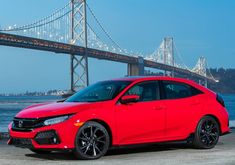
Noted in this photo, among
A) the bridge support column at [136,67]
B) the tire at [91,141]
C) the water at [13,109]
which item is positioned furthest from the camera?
the bridge support column at [136,67]

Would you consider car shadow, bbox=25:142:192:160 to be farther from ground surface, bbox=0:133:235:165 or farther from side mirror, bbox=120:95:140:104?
side mirror, bbox=120:95:140:104

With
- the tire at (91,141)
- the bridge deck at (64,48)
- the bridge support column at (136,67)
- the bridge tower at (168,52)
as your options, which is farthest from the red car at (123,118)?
the bridge tower at (168,52)

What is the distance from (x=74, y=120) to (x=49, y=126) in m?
0.35

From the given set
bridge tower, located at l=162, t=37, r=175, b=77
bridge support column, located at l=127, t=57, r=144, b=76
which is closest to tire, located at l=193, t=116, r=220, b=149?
bridge support column, located at l=127, t=57, r=144, b=76

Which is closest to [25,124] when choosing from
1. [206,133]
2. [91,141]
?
[91,141]

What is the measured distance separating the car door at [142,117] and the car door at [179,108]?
0.14 meters

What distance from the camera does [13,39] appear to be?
5434cm

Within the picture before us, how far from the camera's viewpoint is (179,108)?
9.19 meters

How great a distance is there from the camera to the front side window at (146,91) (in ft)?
29.2

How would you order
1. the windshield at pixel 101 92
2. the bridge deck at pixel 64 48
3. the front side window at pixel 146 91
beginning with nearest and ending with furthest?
the windshield at pixel 101 92
the front side window at pixel 146 91
the bridge deck at pixel 64 48

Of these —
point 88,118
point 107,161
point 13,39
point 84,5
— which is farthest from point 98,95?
point 84,5

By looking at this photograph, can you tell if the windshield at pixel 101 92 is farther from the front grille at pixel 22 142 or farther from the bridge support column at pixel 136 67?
the bridge support column at pixel 136 67

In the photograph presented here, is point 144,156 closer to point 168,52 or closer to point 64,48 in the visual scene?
point 64,48

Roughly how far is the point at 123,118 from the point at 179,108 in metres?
1.09
